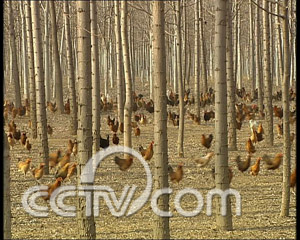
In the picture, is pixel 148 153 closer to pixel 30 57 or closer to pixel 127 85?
pixel 127 85

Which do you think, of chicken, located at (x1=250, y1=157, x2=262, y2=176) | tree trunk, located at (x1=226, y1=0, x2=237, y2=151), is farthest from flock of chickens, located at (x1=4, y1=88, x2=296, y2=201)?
tree trunk, located at (x1=226, y1=0, x2=237, y2=151)

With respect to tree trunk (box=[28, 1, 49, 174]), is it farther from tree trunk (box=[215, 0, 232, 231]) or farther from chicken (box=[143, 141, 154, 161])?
tree trunk (box=[215, 0, 232, 231])

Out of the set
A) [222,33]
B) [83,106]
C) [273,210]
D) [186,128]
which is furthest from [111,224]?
[186,128]

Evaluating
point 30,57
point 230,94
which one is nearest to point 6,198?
point 30,57

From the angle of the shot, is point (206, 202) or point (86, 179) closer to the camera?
point (86, 179)

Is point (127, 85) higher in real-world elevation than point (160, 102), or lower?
higher

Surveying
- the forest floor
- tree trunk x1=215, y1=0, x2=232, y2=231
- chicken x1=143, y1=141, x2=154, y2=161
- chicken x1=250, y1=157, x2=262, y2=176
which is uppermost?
tree trunk x1=215, y1=0, x2=232, y2=231

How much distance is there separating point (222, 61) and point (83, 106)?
1.76 meters

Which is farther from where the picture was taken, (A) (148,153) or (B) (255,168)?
(A) (148,153)

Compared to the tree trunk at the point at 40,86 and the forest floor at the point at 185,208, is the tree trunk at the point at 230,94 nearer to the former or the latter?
the forest floor at the point at 185,208

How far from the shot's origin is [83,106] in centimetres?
518

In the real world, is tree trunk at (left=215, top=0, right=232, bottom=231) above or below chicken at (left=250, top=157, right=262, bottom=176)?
above

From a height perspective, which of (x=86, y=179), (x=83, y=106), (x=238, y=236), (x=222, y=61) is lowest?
(x=238, y=236)

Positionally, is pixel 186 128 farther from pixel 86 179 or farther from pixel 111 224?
pixel 86 179
